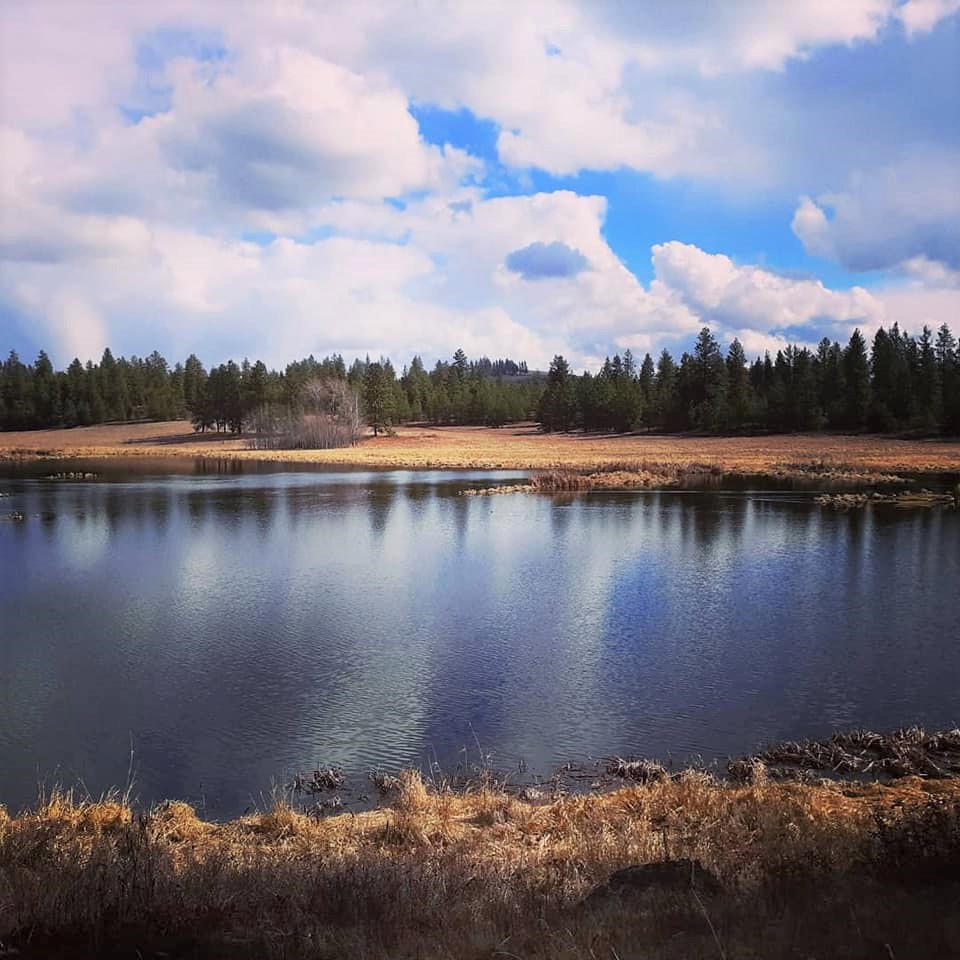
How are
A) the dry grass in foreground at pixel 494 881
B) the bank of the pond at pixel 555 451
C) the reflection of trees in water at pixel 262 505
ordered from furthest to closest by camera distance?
the bank of the pond at pixel 555 451 → the reflection of trees in water at pixel 262 505 → the dry grass in foreground at pixel 494 881

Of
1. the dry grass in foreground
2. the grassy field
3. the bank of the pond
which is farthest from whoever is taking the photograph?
the grassy field

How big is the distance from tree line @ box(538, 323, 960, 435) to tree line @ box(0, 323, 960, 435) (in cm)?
17

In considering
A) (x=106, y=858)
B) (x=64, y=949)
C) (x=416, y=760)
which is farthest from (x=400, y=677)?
(x=64, y=949)

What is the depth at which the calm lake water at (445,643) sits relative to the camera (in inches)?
514

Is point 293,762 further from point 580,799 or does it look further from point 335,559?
point 335,559

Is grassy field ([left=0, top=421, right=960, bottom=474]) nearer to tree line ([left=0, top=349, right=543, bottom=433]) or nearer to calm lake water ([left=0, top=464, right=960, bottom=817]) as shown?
tree line ([left=0, top=349, right=543, bottom=433])

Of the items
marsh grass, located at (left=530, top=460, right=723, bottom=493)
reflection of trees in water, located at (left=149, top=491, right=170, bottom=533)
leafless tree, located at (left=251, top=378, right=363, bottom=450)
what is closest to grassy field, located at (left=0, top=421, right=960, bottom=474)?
marsh grass, located at (left=530, top=460, right=723, bottom=493)

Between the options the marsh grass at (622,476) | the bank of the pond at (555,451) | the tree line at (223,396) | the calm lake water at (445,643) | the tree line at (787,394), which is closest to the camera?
the calm lake water at (445,643)

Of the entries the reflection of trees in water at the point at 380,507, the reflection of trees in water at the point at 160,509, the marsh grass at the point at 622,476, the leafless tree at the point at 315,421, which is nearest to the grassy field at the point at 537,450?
the marsh grass at the point at 622,476

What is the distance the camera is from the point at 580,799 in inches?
407

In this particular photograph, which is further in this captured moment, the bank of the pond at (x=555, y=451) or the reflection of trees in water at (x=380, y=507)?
the bank of the pond at (x=555, y=451)

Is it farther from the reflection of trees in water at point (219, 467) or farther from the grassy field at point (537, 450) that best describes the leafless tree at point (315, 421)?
the reflection of trees in water at point (219, 467)

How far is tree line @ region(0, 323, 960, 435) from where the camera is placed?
9719 cm

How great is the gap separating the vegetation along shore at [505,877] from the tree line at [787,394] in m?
87.4
